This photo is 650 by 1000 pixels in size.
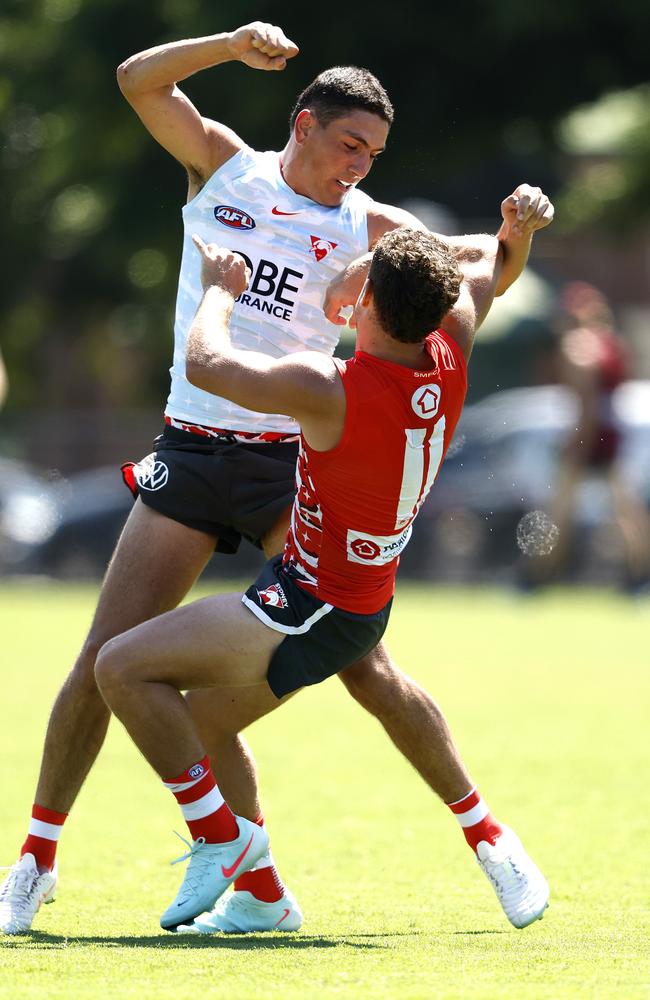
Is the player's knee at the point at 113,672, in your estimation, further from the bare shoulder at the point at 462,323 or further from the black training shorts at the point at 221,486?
the bare shoulder at the point at 462,323

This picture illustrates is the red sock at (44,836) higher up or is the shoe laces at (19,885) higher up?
the red sock at (44,836)

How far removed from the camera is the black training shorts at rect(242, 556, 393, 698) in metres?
4.84

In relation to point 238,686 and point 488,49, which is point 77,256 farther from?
point 238,686

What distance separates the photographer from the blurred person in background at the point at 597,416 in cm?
1614

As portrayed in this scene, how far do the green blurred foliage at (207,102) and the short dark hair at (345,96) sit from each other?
34.4ft

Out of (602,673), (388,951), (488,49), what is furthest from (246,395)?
(488,49)

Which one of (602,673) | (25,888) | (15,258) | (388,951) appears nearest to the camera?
(388,951)

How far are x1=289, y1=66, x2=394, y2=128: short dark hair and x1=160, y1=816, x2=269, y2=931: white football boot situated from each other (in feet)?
7.04

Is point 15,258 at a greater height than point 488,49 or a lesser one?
lesser

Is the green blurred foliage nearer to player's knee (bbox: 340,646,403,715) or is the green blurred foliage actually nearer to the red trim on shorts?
the red trim on shorts

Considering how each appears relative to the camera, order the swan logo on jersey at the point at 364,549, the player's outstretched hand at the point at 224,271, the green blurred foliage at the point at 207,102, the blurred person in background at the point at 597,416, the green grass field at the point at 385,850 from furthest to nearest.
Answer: the green blurred foliage at the point at 207,102 < the blurred person in background at the point at 597,416 < the player's outstretched hand at the point at 224,271 < the swan logo on jersey at the point at 364,549 < the green grass field at the point at 385,850

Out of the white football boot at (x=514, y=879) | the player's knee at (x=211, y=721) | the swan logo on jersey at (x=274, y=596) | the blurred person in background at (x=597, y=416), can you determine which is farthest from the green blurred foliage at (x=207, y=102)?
the white football boot at (x=514, y=879)

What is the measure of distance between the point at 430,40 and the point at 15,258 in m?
11.1

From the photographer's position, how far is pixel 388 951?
184 inches
